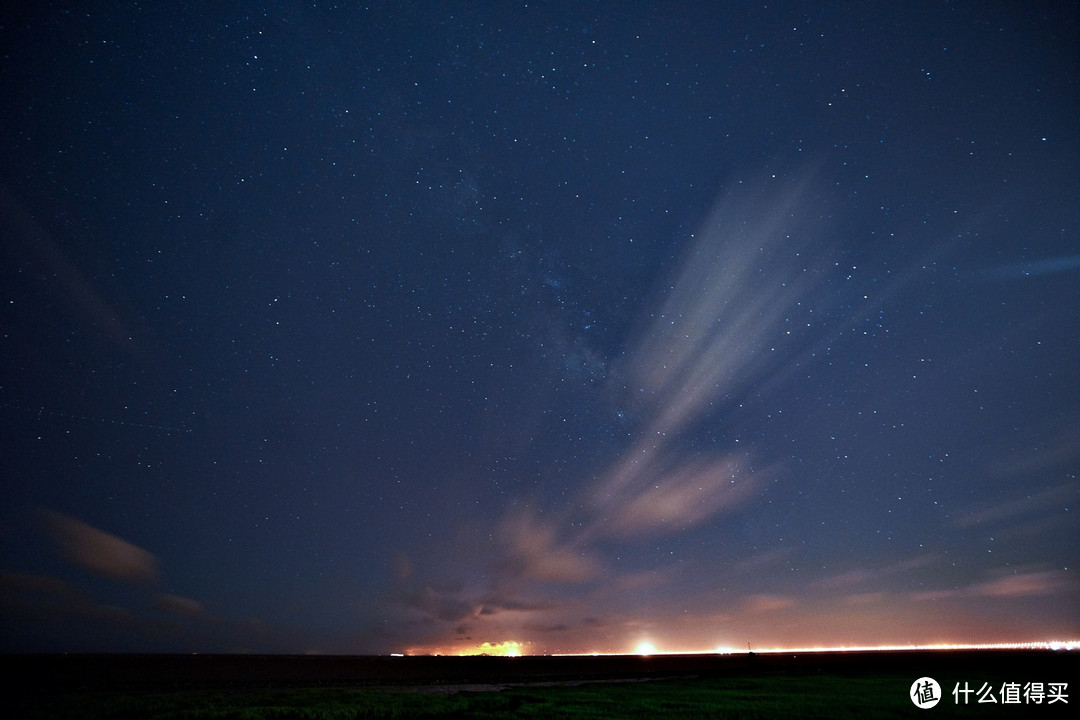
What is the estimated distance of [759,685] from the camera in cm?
4847

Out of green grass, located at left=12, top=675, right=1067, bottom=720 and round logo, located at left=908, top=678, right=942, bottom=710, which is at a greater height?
round logo, located at left=908, top=678, right=942, bottom=710

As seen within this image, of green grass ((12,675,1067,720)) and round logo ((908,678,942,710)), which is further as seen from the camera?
round logo ((908,678,942,710))

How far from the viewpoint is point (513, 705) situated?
35.2 meters

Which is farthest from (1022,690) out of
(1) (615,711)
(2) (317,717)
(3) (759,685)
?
(2) (317,717)

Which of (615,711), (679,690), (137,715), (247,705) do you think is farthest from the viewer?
(679,690)

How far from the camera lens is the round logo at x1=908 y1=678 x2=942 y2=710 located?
1187 inches

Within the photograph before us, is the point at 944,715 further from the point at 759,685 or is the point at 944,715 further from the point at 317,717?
the point at 317,717

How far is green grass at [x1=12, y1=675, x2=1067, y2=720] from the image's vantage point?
97.3ft

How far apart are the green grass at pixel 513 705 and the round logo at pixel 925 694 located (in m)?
0.57

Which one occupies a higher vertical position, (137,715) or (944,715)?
(944,715)

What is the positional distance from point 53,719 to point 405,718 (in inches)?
703

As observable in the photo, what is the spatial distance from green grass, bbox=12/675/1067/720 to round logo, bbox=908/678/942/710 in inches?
22.4

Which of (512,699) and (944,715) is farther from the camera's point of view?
(512,699)

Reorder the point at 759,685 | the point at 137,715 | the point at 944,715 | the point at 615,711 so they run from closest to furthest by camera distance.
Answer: the point at 944,715 < the point at 137,715 < the point at 615,711 < the point at 759,685
